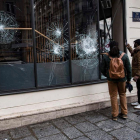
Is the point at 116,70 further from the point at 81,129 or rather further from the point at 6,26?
the point at 6,26

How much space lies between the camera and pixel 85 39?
489 cm

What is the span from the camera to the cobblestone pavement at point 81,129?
125 inches

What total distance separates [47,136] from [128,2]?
4507mm

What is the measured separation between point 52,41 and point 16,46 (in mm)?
982

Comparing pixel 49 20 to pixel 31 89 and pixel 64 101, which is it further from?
pixel 64 101

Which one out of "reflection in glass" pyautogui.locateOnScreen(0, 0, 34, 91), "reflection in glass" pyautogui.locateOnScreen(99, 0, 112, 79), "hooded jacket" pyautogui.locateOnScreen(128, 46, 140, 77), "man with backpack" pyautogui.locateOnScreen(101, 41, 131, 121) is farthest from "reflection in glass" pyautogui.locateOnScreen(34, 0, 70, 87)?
"hooded jacket" pyautogui.locateOnScreen(128, 46, 140, 77)

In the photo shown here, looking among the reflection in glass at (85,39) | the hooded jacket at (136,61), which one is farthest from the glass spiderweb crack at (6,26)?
the hooded jacket at (136,61)

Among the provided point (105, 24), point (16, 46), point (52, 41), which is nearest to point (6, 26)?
point (16, 46)

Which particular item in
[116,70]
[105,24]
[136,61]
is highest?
[105,24]

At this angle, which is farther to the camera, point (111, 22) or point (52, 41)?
point (111, 22)

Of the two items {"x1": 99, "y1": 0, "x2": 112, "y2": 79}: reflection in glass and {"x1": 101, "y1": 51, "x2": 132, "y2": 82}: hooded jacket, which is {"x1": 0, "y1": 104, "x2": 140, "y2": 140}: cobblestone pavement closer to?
{"x1": 101, "y1": 51, "x2": 132, "y2": 82}: hooded jacket

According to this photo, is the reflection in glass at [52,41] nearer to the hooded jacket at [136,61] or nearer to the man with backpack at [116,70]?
the man with backpack at [116,70]

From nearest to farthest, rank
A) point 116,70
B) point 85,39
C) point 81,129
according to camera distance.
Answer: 1. point 81,129
2. point 116,70
3. point 85,39

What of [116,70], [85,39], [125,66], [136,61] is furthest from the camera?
[85,39]
